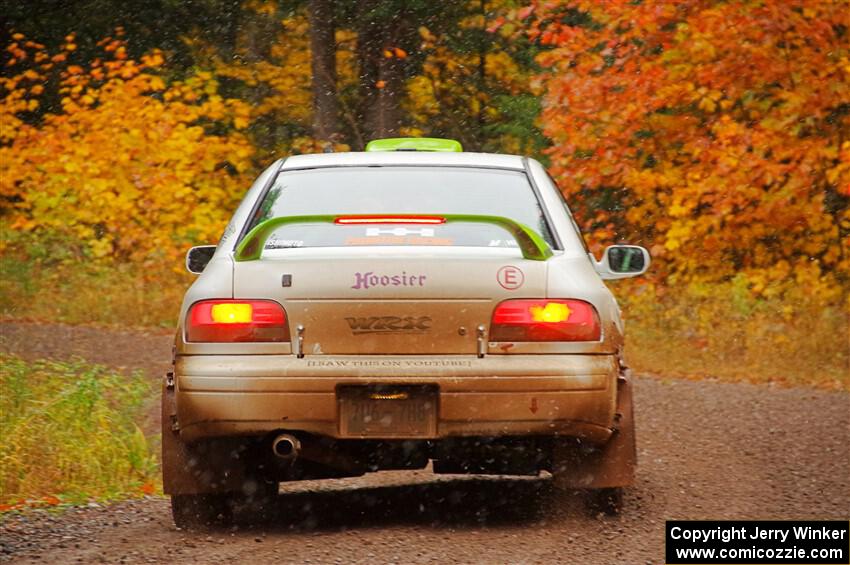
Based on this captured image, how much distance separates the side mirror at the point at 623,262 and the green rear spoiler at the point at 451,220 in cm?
124

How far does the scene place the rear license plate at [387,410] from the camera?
5.98 m

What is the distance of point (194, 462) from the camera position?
6430 millimetres

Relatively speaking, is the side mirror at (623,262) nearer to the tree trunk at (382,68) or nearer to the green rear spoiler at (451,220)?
the green rear spoiler at (451,220)

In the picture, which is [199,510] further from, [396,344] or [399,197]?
A: [399,197]

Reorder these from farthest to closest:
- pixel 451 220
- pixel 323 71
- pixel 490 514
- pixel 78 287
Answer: pixel 323 71 → pixel 78 287 → pixel 490 514 → pixel 451 220

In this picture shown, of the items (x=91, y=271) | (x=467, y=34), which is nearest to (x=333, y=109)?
(x=467, y=34)

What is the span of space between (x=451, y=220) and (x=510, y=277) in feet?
1.29

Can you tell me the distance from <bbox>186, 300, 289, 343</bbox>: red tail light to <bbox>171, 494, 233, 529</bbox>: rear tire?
89 cm

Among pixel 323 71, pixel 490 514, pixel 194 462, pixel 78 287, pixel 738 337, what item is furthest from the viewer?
pixel 323 71

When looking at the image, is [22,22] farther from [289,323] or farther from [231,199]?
[289,323]

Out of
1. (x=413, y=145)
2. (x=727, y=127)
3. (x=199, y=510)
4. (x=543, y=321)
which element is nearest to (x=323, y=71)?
(x=727, y=127)

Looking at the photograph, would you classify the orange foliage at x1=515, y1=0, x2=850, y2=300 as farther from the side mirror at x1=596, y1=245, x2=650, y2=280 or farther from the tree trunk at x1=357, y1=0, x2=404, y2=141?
the side mirror at x1=596, y1=245, x2=650, y2=280

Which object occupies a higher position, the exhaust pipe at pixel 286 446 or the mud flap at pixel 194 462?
the exhaust pipe at pixel 286 446

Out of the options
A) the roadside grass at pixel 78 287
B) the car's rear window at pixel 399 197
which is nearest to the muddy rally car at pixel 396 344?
the car's rear window at pixel 399 197
